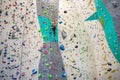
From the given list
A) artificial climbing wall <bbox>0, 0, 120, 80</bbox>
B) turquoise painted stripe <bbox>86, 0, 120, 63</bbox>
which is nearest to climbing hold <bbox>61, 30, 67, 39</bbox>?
artificial climbing wall <bbox>0, 0, 120, 80</bbox>

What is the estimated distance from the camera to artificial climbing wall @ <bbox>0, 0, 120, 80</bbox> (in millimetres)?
1214

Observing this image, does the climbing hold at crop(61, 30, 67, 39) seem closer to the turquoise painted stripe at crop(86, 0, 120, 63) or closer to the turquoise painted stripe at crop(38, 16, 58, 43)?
the turquoise painted stripe at crop(38, 16, 58, 43)

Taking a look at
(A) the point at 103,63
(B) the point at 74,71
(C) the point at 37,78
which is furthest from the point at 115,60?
(C) the point at 37,78

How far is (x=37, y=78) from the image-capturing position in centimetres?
120

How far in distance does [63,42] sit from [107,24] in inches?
12.7

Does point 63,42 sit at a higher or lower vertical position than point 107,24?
lower

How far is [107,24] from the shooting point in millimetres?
1272

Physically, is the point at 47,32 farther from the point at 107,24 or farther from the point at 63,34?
the point at 107,24

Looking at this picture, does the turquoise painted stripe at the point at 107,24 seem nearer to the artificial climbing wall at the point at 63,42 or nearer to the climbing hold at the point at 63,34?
the artificial climbing wall at the point at 63,42

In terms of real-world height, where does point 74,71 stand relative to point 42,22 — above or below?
below

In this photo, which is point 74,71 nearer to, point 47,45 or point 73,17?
point 47,45

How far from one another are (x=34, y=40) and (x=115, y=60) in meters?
0.55

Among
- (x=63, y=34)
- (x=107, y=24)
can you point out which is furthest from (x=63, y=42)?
(x=107, y=24)

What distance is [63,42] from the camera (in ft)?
3.97
